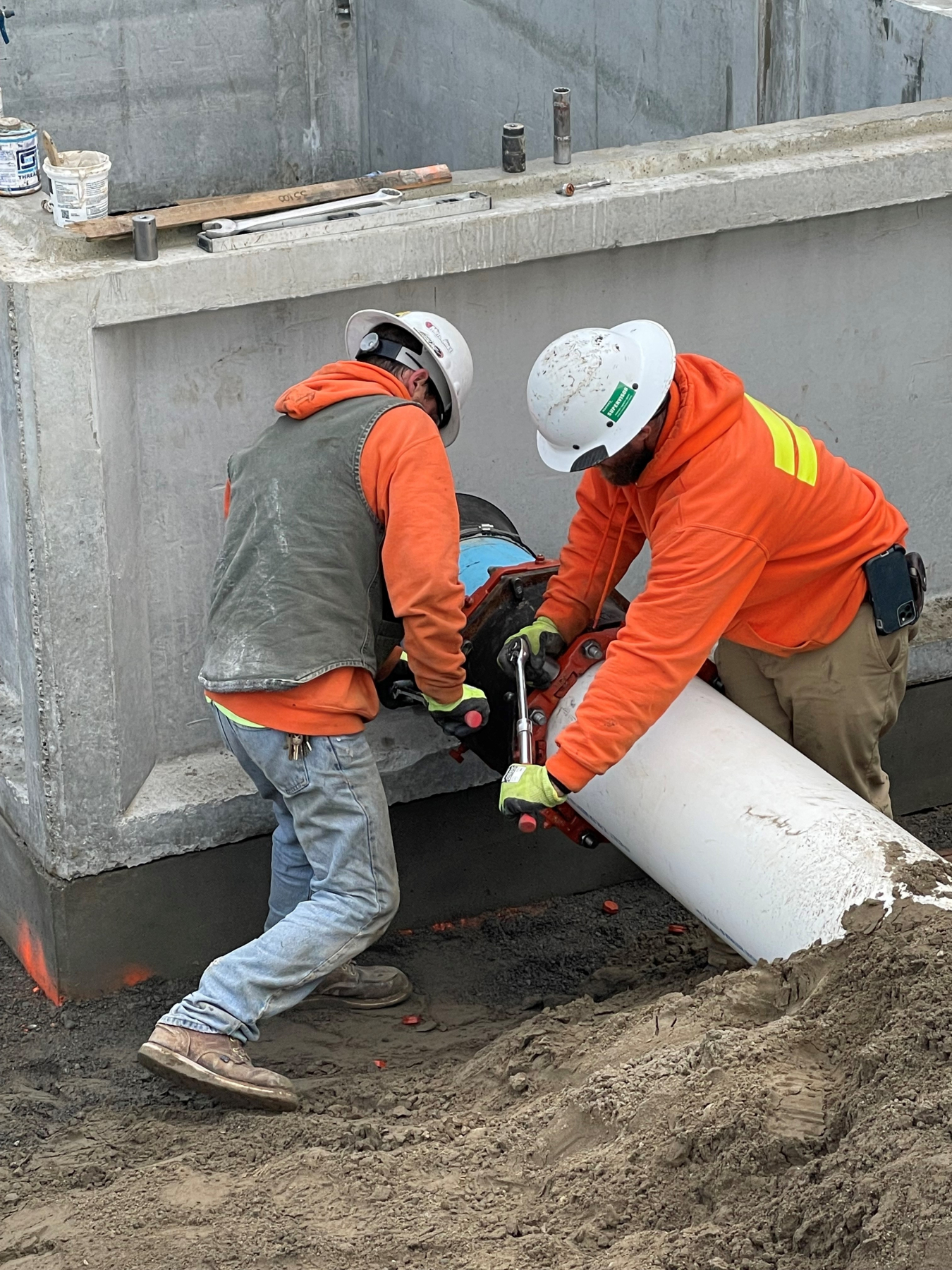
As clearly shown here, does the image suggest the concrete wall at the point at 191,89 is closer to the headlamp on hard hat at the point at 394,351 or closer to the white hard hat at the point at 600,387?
the headlamp on hard hat at the point at 394,351

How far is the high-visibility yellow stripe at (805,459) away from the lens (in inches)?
155

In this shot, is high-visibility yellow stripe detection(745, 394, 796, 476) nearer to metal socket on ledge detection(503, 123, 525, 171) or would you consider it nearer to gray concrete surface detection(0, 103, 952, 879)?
gray concrete surface detection(0, 103, 952, 879)

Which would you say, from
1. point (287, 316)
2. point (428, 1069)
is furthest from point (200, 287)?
point (428, 1069)

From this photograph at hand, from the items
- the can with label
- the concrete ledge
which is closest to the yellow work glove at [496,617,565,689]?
the concrete ledge

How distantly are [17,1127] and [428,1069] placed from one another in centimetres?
112

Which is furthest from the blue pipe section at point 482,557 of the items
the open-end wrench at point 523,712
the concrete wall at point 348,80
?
the concrete wall at point 348,80

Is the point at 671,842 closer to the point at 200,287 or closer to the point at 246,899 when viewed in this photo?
the point at 246,899

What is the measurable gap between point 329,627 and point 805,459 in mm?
1281

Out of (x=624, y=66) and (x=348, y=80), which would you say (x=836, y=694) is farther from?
(x=348, y=80)

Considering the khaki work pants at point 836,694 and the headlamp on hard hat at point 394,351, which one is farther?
the khaki work pants at point 836,694

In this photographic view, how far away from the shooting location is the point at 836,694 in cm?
432

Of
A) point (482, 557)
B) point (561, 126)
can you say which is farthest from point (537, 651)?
point (561, 126)

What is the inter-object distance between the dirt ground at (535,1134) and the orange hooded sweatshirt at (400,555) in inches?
39.6

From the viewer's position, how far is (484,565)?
14.8ft
